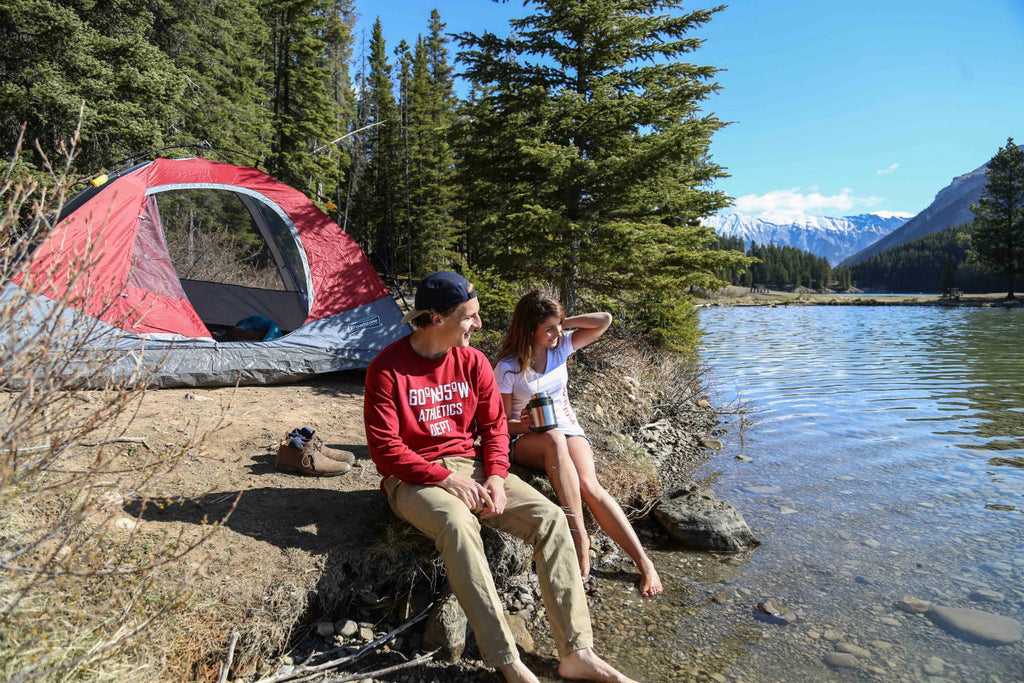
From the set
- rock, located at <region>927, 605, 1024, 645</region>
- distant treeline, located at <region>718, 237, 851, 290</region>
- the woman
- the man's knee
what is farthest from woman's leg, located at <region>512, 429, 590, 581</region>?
distant treeline, located at <region>718, 237, 851, 290</region>

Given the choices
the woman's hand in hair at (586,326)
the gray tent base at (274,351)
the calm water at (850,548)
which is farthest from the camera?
the gray tent base at (274,351)

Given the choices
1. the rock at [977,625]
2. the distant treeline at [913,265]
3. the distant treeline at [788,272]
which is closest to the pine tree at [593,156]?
the rock at [977,625]

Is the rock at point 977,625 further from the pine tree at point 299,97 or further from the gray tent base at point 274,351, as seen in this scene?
the pine tree at point 299,97

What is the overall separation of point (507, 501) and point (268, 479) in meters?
1.80

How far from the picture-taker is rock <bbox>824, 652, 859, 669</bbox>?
11.2 ft

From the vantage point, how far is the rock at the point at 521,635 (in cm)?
338

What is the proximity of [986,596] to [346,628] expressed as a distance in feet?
13.6

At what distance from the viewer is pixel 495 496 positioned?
3199 mm

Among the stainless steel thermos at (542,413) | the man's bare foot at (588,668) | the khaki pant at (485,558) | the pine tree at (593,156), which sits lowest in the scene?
the man's bare foot at (588,668)

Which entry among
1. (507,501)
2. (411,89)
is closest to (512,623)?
(507,501)

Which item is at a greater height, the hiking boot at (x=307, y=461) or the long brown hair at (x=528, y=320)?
the long brown hair at (x=528, y=320)

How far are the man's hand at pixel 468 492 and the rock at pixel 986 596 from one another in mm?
3465

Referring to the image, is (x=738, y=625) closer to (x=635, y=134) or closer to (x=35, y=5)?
(x=635, y=134)

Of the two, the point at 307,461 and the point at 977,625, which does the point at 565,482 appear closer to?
the point at 307,461
